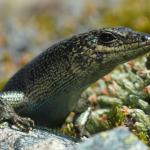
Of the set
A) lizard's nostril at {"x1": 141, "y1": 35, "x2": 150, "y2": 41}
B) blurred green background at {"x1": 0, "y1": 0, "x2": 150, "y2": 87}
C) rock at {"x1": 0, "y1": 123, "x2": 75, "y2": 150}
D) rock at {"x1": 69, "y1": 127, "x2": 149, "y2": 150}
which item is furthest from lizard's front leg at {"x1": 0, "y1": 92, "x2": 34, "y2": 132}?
blurred green background at {"x1": 0, "y1": 0, "x2": 150, "y2": 87}

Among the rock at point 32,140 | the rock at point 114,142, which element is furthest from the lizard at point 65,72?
the rock at point 114,142

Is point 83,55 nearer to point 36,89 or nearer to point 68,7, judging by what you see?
point 36,89

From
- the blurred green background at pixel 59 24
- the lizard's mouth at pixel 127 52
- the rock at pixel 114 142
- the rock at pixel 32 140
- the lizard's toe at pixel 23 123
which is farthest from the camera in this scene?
the blurred green background at pixel 59 24

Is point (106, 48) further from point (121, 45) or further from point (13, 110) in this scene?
point (13, 110)

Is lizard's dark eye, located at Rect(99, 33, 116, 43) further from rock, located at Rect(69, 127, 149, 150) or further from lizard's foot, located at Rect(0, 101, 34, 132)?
rock, located at Rect(69, 127, 149, 150)

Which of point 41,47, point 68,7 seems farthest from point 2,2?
point 41,47

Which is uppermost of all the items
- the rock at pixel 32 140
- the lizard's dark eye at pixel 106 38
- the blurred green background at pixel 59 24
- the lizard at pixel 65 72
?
the lizard's dark eye at pixel 106 38

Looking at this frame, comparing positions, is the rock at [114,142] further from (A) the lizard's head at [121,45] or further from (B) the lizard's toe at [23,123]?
(A) the lizard's head at [121,45]
